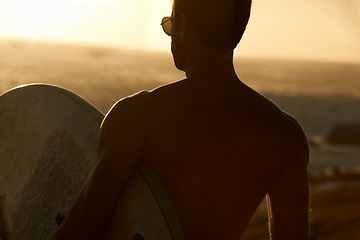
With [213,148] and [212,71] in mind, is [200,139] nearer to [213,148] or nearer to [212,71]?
[213,148]

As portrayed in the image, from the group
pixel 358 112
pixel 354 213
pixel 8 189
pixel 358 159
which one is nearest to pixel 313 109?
pixel 358 112

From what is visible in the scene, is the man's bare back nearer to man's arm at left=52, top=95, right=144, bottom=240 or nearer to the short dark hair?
man's arm at left=52, top=95, right=144, bottom=240

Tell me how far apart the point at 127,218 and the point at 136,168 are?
0.21 m

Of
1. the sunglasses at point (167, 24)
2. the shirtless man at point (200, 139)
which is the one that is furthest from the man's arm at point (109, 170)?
the sunglasses at point (167, 24)

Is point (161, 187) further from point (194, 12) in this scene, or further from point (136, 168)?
point (194, 12)

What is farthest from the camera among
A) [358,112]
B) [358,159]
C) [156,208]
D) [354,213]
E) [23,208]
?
[358,112]

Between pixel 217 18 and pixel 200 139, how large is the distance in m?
0.38

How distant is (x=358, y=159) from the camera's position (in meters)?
23.0

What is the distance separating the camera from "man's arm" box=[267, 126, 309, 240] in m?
1.88

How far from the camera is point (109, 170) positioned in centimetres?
172

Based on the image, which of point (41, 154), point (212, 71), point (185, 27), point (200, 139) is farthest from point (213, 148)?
point (41, 154)

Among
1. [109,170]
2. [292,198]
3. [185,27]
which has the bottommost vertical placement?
[292,198]

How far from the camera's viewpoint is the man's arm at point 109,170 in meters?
1.68

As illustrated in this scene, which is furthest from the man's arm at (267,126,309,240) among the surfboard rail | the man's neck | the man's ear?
the surfboard rail
